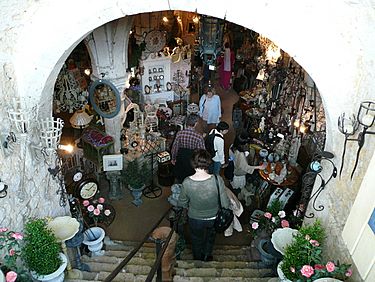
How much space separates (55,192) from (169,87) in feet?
14.3

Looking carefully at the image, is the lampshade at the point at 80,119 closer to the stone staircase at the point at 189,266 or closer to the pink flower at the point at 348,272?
the stone staircase at the point at 189,266

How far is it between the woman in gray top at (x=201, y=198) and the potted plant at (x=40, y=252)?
1.47 meters

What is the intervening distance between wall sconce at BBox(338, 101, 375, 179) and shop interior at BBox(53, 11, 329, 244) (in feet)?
4.63

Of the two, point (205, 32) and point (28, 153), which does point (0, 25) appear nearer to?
point (28, 153)

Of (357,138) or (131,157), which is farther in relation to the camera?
(131,157)

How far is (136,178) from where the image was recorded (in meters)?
6.53

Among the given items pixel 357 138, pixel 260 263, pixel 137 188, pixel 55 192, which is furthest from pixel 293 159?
pixel 55 192

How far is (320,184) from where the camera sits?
4301 mm

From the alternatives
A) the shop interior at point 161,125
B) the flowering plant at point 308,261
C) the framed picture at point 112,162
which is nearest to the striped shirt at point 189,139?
the shop interior at point 161,125

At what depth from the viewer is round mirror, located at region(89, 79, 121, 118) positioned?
6523 mm

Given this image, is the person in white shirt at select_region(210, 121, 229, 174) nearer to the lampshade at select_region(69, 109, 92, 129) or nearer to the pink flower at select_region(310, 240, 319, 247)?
the lampshade at select_region(69, 109, 92, 129)

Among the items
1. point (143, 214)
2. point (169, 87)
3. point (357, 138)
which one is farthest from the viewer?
point (169, 87)

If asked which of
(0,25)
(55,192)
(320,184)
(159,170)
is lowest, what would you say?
(159,170)

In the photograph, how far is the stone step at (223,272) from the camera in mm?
4738
